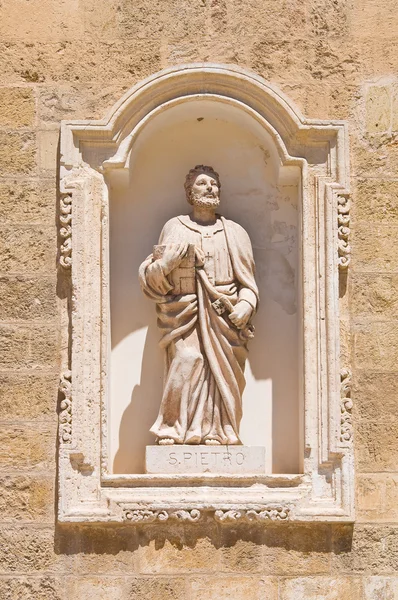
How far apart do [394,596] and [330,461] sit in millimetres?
775

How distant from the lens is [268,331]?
8336mm

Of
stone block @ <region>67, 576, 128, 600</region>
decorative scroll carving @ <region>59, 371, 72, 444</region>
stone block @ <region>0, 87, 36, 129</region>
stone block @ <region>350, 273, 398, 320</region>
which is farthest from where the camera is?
stone block @ <region>0, 87, 36, 129</region>

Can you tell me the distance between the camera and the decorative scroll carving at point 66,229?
7.97 m

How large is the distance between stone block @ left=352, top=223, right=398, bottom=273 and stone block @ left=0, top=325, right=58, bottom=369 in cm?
170

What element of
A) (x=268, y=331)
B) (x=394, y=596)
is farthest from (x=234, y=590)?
(x=268, y=331)

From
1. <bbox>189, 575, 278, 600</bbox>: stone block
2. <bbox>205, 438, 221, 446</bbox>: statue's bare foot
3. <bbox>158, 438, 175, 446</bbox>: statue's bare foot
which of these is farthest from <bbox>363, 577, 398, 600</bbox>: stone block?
<bbox>158, 438, 175, 446</bbox>: statue's bare foot

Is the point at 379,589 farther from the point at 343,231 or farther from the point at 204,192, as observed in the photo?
the point at 204,192

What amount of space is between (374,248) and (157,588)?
2.17 metres

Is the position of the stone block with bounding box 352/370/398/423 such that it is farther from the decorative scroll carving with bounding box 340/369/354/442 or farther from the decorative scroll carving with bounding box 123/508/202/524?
the decorative scroll carving with bounding box 123/508/202/524

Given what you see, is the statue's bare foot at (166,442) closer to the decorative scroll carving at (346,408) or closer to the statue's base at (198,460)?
the statue's base at (198,460)

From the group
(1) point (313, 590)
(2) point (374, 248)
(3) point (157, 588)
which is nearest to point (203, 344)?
(2) point (374, 248)

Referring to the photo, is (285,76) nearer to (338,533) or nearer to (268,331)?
(268,331)

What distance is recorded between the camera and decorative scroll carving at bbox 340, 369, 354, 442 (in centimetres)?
788

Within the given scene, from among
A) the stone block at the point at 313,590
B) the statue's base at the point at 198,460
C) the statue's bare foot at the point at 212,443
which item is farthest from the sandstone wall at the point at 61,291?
the statue's bare foot at the point at 212,443
